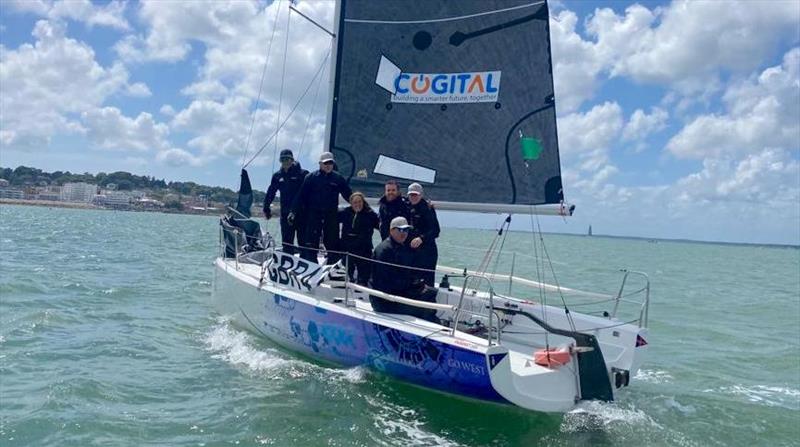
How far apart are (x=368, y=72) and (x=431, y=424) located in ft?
16.5

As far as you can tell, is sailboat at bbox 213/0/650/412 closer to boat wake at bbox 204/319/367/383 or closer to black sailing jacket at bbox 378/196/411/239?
boat wake at bbox 204/319/367/383

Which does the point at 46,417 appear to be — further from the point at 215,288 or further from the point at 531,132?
the point at 531,132

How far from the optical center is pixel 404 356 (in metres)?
6.43

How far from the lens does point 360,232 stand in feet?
27.0

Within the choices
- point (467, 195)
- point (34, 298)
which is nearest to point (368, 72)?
point (467, 195)

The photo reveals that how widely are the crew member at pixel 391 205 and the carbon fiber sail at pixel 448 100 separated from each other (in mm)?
1137

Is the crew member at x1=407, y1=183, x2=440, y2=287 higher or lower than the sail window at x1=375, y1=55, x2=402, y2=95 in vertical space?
lower

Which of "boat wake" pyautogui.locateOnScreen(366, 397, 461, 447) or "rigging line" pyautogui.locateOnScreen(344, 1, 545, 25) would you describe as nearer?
"boat wake" pyautogui.locateOnScreen(366, 397, 461, 447)

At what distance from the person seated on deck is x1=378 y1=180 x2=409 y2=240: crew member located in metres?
0.68

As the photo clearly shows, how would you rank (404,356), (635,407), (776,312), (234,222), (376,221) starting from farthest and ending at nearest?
(776,312) → (234,222) → (376,221) → (635,407) → (404,356)

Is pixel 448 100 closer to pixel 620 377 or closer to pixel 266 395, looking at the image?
pixel 620 377

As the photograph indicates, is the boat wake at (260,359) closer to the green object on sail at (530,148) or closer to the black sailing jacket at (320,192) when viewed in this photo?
the black sailing jacket at (320,192)

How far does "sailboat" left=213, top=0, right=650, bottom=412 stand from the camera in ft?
21.6

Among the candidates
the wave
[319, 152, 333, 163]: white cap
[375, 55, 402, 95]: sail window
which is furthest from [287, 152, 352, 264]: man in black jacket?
the wave
